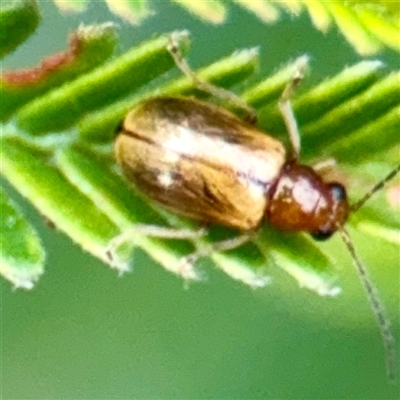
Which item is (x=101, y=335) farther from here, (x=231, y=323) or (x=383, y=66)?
(x=383, y=66)

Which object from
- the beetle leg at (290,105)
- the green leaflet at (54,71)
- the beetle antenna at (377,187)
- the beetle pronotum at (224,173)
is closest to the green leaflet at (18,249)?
the green leaflet at (54,71)

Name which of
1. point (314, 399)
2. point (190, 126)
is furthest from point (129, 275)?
point (190, 126)

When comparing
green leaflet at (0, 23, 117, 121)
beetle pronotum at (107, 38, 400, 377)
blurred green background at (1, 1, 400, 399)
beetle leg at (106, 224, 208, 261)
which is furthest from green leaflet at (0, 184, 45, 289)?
blurred green background at (1, 1, 400, 399)

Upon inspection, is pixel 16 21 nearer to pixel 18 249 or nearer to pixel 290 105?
pixel 18 249

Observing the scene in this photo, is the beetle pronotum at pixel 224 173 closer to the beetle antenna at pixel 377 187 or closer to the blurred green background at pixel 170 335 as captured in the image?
the beetle antenna at pixel 377 187

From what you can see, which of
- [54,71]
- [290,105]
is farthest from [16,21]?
[290,105]

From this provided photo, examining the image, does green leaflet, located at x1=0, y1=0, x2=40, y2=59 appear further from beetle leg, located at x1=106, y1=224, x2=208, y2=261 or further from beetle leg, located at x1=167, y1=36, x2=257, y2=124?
beetle leg, located at x1=106, y1=224, x2=208, y2=261
